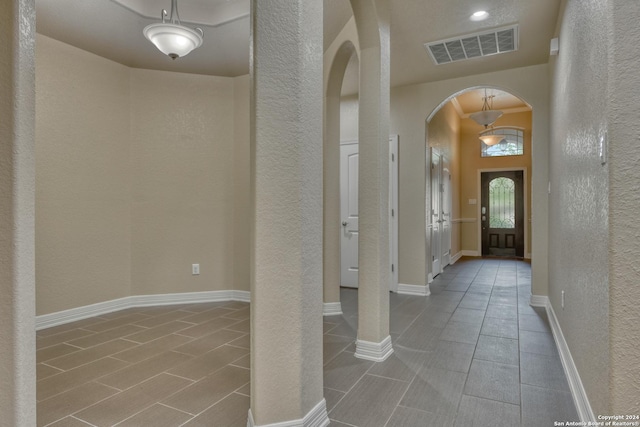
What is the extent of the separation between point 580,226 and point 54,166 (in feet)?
14.1

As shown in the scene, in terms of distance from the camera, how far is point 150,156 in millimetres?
4234

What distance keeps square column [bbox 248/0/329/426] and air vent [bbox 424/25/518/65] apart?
255 centimetres

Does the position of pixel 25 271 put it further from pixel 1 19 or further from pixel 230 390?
pixel 230 390

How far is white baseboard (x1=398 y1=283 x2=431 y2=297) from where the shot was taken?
4.61 m

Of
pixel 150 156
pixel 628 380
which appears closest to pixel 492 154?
pixel 150 156

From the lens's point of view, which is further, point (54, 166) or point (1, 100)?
point (54, 166)

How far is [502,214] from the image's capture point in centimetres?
840

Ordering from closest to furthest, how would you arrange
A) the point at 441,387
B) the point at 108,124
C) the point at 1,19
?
1. the point at 1,19
2. the point at 441,387
3. the point at 108,124

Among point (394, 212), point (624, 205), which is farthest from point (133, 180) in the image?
point (624, 205)

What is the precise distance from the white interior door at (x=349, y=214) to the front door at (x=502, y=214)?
4845 millimetres

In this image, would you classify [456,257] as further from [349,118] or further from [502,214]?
[349,118]

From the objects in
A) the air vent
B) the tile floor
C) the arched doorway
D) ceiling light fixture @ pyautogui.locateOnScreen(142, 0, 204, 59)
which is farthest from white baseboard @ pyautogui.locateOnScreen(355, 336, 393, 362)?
the arched doorway

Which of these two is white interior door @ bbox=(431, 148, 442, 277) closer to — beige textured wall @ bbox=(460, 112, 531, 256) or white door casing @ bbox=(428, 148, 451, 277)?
white door casing @ bbox=(428, 148, 451, 277)

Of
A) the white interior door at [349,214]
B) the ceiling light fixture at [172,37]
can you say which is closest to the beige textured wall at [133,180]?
the white interior door at [349,214]
